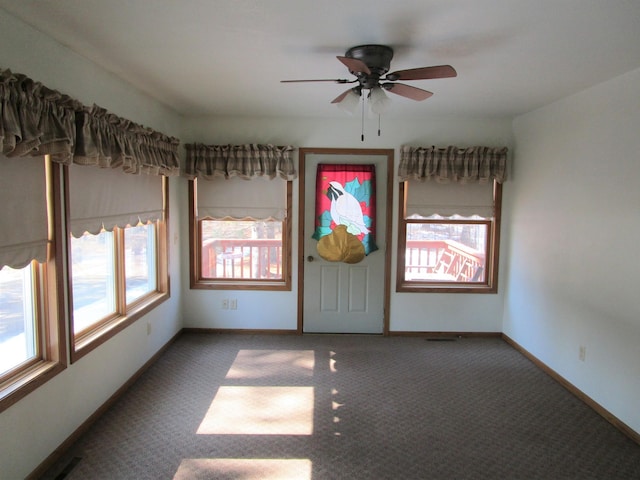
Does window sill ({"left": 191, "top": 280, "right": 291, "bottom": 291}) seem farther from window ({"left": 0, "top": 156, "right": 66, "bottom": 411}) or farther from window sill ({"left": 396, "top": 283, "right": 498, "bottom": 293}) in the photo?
window ({"left": 0, "top": 156, "right": 66, "bottom": 411})

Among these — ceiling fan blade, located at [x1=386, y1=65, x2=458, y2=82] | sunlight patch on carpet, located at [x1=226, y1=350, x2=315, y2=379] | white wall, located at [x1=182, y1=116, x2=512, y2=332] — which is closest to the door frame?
white wall, located at [x1=182, y1=116, x2=512, y2=332]

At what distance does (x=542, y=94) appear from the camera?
3199 mm

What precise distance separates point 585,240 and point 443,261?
1544mm

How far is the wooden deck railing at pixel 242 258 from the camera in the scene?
440 centimetres

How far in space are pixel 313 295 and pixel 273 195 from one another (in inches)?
46.3

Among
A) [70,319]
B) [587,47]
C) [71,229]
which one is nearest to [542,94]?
[587,47]

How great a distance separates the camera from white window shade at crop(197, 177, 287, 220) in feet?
13.9

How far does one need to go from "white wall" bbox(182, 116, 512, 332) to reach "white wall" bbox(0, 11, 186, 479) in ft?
2.53

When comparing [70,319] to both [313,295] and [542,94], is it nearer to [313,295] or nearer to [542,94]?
[313,295]

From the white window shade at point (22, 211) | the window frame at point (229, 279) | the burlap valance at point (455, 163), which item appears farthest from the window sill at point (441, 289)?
the white window shade at point (22, 211)

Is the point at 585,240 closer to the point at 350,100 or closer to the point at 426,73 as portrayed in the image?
the point at 426,73

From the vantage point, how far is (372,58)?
2.24m

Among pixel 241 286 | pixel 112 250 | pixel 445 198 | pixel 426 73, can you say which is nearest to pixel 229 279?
pixel 241 286

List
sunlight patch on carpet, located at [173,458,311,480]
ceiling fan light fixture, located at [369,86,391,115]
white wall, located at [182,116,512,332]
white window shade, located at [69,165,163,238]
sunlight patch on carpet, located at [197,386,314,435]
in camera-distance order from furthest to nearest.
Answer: white wall, located at [182,116,512,332]
sunlight patch on carpet, located at [197,386,314,435]
white window shade, located at [69,165,163,238]
ceiling fan light fixture, located at [369,86,391,115]
sunlight patch on carpet, located at [173,458,311,480]
